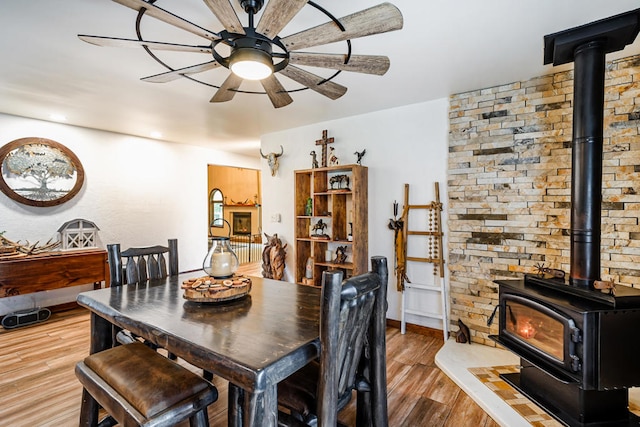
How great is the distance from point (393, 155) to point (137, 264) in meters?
2.85

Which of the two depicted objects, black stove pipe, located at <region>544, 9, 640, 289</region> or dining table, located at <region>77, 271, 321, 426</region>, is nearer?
dining table, located at <region>77, 271, 321, 426</region>

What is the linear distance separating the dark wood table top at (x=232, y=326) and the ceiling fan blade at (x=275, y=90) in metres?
1.34

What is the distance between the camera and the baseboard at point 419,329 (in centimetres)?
337

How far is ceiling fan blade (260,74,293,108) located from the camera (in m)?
1.91

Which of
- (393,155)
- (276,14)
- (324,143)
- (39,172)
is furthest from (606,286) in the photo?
(39,172)

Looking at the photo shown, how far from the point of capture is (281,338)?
132cm

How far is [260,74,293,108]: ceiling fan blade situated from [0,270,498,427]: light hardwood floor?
87.2 inches

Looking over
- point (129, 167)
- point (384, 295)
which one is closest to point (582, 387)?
point (384, 295)

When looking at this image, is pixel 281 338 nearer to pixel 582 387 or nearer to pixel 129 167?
pixel 582 387

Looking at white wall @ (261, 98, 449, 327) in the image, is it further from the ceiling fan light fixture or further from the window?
the window

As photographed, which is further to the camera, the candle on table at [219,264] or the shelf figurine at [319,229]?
the shelf figurine at [319,229]

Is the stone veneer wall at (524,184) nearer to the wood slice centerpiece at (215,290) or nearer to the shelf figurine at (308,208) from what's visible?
the shelf figurine at (308,208)

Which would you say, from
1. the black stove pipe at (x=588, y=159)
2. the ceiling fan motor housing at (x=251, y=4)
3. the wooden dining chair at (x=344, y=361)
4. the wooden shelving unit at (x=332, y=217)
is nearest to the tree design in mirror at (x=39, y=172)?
the wooden shelving unit at (x=332, y=217)

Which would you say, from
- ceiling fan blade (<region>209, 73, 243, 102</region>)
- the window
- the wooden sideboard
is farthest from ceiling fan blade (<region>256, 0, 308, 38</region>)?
→ the window
